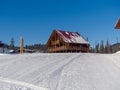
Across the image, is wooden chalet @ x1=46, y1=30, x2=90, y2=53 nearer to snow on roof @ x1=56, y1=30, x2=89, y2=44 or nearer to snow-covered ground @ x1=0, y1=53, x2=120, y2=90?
snow on roof @ x1=56, y1=30, x2=89, y2=44

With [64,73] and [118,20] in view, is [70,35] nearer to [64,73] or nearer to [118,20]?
[118,20]

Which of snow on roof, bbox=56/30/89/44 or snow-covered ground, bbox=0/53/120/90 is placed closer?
snow-covered ground, bbox=0/53/120/90

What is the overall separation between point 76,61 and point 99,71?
2470mm

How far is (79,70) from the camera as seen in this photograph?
43.8 ft

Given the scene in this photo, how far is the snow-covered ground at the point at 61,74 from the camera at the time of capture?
1108cm

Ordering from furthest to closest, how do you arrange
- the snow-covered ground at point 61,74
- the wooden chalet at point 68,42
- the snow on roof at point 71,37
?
1. the snow on roof at point 71,37
2. the wooden chalet at point 68,42
3. the snow-covered ground at point 61,74

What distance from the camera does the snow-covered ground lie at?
1108 cm

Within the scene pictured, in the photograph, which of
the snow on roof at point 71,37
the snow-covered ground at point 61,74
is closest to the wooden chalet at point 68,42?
the snow on roof at point 71,37

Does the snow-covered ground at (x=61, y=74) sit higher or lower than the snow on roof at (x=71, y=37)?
lower

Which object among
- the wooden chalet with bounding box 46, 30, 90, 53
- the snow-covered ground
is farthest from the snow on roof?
the snow-covered ground

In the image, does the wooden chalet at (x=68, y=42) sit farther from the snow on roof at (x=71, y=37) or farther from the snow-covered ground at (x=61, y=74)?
the snow-covered ground at (x=61, y=74)

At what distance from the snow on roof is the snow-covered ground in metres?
27.8

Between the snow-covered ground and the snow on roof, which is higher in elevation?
the snow on roof

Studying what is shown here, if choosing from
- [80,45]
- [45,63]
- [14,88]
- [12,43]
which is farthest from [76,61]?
[12,43]
